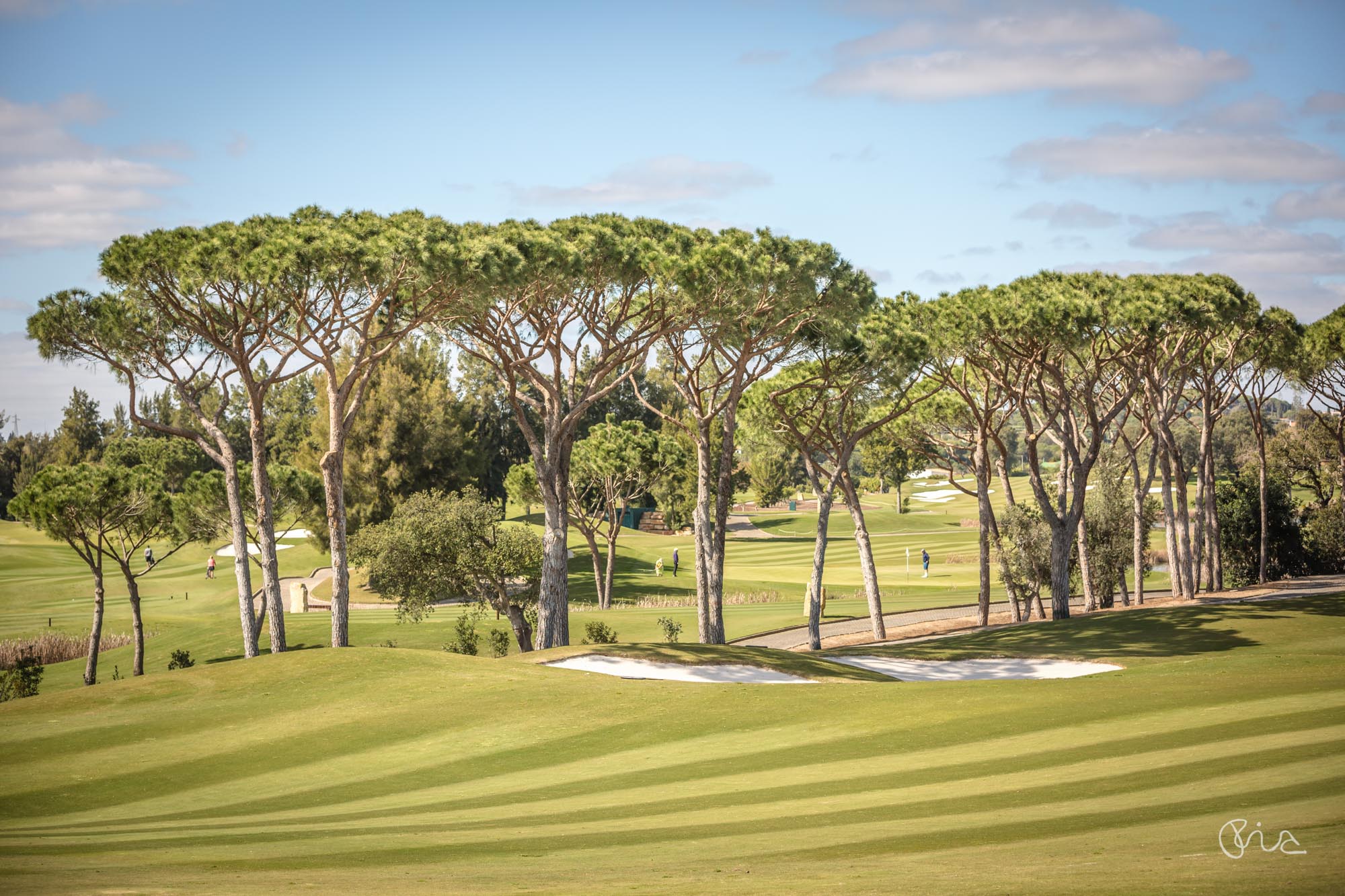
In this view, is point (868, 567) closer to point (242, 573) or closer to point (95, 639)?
point (242, 573)

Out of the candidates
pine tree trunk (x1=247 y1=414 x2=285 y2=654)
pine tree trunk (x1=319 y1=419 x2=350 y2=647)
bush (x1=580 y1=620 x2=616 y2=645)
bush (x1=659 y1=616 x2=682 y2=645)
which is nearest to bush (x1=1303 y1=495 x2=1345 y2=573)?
bush (x1=659 y1=616 x2=682 y2=645)

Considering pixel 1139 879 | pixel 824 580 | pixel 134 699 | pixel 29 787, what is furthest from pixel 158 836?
pixel 824 580

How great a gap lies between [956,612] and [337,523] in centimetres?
2959

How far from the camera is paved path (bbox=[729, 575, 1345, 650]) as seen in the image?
126ft

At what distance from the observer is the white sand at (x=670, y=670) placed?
72.7ft

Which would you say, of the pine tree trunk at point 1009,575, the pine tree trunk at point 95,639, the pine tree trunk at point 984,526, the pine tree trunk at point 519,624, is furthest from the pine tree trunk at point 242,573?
the pine tree trunk at point 1009,575

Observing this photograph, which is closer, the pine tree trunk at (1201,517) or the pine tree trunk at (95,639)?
the pine tree trunk at (95,639)

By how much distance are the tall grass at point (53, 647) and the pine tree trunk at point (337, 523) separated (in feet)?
63.3

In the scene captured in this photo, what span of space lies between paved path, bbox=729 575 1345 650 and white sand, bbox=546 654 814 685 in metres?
13.6

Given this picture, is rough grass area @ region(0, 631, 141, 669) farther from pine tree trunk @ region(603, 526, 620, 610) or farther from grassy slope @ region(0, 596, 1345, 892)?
grassy slope @ region(0, 596, 1345, 892)

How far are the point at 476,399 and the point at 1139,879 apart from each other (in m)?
97.5

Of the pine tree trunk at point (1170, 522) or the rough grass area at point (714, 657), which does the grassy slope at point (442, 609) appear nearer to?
the pine tree trunk at point (1170, 522)

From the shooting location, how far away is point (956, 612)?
156ft

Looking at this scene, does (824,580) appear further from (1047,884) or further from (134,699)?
(1047,884)
